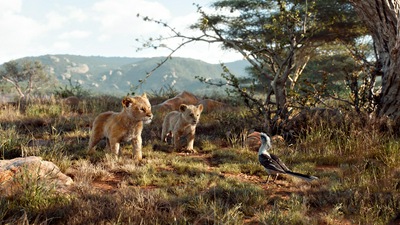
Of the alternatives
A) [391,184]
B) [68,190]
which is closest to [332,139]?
[391,184]

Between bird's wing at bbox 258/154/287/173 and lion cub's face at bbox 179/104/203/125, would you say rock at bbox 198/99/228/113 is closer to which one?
lion cub's face at bbox 179/104/203/125

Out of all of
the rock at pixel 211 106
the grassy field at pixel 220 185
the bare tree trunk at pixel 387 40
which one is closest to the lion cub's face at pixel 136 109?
the grassy field at pixel 220 185

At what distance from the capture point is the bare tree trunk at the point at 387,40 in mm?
7676

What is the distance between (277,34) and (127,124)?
5.40 meters

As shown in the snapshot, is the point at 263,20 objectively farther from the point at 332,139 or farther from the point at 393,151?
the point at 393,151

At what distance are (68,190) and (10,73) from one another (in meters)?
73.2

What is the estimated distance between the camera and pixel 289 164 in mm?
6461

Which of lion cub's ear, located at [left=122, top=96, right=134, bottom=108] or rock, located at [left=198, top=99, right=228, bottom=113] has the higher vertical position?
lion cub's ear, located at [left=122, top=96, right=134, bottom=108]

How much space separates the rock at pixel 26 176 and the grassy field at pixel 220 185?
12 centimetres

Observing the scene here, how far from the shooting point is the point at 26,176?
4.43 m

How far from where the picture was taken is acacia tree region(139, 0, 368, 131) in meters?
8.82

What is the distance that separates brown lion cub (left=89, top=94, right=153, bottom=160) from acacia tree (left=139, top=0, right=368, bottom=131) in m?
3.04

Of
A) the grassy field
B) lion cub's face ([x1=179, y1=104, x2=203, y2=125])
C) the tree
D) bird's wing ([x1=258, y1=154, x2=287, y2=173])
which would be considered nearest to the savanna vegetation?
the grassy field

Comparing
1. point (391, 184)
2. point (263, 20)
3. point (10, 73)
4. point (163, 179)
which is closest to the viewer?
point (391, 184)
